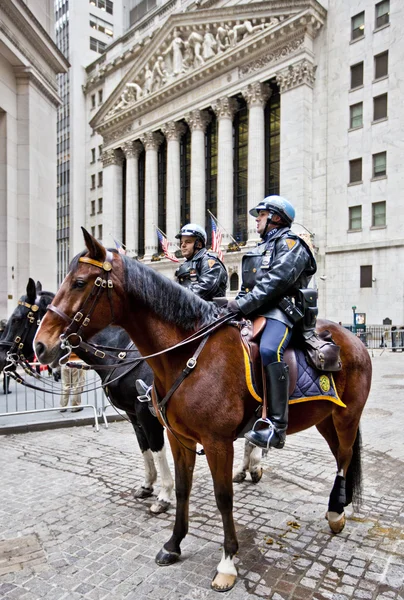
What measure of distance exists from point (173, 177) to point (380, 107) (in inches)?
889

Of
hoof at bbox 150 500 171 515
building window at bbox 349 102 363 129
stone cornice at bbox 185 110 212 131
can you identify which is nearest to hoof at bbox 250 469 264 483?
hoof at bbox 150 500 171 515

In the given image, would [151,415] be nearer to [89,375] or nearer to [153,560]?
[153,560]

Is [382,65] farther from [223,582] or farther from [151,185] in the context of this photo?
[223,582]

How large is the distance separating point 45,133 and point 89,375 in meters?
10.6

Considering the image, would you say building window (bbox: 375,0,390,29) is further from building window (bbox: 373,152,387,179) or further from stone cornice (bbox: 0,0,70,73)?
stone cornice (bbox: 0,0,70,73)

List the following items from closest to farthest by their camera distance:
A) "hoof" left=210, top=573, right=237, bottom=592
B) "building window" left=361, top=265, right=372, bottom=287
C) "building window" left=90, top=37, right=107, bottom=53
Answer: "hoof" left=210, top=573, right=237, bottom=592 → "building window" left=361, top=265, right=372, bottom=287 → "building window" left=90, top=37, right=107, bottom=53

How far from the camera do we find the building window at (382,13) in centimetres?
3259

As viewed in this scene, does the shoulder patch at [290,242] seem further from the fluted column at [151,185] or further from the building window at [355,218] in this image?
the fluted column at [151,185]

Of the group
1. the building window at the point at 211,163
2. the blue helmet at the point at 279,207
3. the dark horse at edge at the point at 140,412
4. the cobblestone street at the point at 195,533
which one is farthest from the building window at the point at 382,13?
the dark horse at edge at the point at 140,412

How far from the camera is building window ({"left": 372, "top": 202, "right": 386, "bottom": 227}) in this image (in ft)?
108

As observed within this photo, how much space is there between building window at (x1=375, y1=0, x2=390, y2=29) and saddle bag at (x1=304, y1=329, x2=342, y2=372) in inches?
1506

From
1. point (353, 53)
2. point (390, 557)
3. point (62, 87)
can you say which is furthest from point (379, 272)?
point (62, 87)

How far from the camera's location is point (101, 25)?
69.0 meters

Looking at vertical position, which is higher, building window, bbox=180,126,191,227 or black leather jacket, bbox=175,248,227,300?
building window, bbox=180,126,191,227
